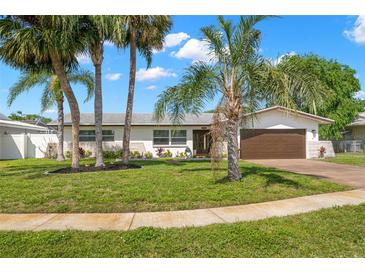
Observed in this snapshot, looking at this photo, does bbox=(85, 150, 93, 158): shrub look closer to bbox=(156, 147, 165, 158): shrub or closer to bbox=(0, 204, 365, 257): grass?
bbox=(156, 147, 165, 158): shrub

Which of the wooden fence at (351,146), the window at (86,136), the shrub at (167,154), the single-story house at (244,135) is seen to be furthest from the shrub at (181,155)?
the wooden fence at (351,146)

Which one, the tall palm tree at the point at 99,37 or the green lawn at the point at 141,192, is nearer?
the green lawn at the point at 141,192

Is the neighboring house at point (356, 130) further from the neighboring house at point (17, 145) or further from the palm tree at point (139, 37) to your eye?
the neighboring house at point (17, 145)

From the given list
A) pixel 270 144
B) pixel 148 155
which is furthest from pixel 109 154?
pixel 270 144

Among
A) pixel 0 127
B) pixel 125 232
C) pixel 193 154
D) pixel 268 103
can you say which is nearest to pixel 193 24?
pixel 268 103

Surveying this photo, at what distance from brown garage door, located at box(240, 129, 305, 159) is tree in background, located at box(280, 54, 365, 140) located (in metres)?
11.8

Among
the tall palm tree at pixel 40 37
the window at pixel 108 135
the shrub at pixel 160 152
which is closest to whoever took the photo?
the tall palm tree at pixel 40 37

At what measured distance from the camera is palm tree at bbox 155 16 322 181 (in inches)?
354

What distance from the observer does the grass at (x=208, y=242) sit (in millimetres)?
4168

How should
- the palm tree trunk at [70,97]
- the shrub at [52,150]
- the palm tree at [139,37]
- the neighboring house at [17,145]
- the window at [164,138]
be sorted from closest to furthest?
the palm tree trunk at [70,97] < the palm tree at [139,37] < the shrub at [52,150] < the neighboring house at [17,145] < the window at [164,138]

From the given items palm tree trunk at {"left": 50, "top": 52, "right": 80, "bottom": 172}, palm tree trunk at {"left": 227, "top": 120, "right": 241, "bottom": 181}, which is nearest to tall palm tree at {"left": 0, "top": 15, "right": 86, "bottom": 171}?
palm tree trunk at {"left": 50, "top": 52, "right": 80, "bottom": 172}

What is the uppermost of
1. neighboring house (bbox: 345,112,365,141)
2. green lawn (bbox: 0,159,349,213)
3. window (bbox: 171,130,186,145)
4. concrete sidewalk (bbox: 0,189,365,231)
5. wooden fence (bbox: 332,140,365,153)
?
neighboring house (bbox: 345,112,365,141)

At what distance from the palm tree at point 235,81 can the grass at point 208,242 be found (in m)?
4.18

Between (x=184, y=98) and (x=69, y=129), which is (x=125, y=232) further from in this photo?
(x=69, y=129)
